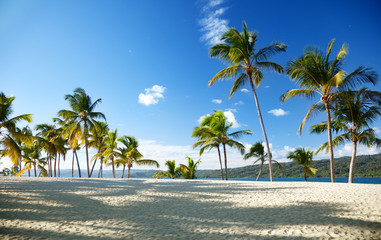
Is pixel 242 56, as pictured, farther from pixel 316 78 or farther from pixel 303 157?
pixel 303 157

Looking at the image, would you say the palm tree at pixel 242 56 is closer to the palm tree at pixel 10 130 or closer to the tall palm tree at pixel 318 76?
the tall palm tree at pixel 318 76

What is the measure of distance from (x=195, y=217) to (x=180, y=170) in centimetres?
1788

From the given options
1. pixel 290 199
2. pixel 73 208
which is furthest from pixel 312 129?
pixel 73 208

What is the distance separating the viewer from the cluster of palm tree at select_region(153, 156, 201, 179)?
21.0m

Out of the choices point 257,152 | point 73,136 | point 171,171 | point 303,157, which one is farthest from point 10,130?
point 303,157

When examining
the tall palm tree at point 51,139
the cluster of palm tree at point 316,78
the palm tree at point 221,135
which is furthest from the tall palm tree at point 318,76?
the tall palm tree at point 51,139

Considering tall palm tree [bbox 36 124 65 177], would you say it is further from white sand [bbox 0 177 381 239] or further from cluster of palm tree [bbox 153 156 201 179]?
white sand [bbox 0 177 381 239]

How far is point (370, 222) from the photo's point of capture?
4.34 metres

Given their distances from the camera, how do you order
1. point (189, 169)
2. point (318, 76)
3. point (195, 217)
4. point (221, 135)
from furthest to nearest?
1. point (189, 169)
2. point (221, 135)
3. point (318, 76)
4. point (195, 217)

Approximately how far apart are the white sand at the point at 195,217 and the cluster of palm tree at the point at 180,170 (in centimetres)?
1351

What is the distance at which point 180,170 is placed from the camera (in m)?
22.8

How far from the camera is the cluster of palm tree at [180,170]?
21.0 m

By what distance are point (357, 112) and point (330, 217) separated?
1040 cm

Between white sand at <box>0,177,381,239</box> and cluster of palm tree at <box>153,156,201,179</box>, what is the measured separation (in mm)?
13509
